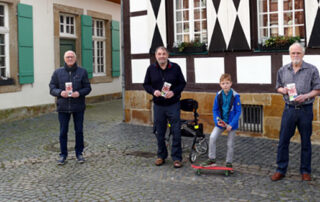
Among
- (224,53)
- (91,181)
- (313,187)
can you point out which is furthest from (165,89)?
(224,53)

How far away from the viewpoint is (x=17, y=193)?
4.75 m

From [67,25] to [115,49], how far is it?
2552 mm

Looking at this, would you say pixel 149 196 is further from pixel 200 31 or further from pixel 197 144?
pixel 200 31

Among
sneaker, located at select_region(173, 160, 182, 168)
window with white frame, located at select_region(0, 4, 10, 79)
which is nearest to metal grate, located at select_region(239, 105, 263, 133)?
sneaker, located at select_region(173, 160, 182, 168)

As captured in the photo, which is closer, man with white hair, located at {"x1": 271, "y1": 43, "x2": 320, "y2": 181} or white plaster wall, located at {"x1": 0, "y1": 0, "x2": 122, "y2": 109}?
man with white hair, located at {"x1": 271, "y1": 43, "x2": 320, "y2": 181}

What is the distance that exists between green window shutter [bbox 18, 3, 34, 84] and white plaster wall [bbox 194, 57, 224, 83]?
4.92 m

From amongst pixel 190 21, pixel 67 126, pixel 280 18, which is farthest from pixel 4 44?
pixel 280 18

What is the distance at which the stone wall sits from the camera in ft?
25.7

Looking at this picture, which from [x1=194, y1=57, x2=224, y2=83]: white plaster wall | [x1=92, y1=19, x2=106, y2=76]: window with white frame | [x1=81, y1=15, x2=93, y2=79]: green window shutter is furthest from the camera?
[x1=92, y1=19, x2=106, y2=76]: window with white frame

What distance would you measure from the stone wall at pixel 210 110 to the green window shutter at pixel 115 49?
5479mm

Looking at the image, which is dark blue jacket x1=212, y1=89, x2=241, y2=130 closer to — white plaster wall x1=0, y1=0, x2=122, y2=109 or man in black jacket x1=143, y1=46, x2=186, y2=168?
man in black jacket x1=143, y1=46, x2=186, y2=168

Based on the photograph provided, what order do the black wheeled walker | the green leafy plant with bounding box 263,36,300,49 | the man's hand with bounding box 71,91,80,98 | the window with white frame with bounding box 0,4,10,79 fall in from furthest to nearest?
the window with white frame with bounding box 0,4,10,79 < the green leafy plant with bounding box 263,36,300,49 < the black wheeled walker < the man's hand with bounding box 71,91,80,98

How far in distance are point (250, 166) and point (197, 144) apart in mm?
1009

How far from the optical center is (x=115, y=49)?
50.5 ft
